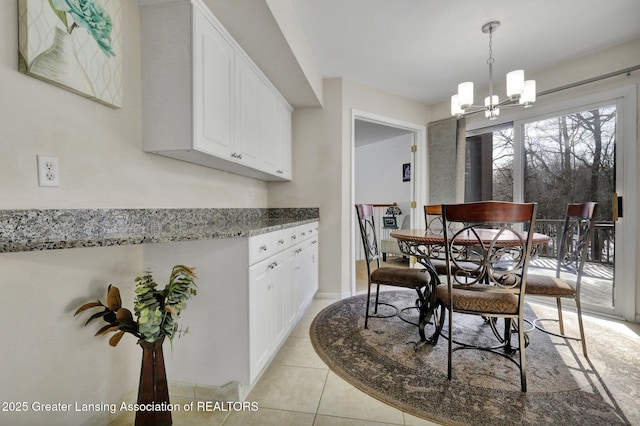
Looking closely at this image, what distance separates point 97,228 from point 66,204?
0.15 m

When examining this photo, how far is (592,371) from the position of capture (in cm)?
167

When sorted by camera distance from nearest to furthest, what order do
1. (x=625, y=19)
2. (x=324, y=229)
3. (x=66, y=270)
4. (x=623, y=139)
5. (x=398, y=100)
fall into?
(x=66, y=270)
(x=625, y=19)
(x=623, y=139)
(x=324, y=229)
(x=398, y=100)

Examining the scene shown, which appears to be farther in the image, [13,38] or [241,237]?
[241,237]

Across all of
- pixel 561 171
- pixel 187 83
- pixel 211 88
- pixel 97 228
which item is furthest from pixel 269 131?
pixel 561 171

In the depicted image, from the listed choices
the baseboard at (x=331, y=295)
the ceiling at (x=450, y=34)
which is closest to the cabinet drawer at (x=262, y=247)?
the baseboard at (x=331, y=295)

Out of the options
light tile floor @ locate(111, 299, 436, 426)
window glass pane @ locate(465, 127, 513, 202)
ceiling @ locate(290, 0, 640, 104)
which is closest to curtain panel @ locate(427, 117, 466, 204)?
window glass pane @ locate(465, 127, 513, 202)

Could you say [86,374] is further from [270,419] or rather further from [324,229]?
[324,229]

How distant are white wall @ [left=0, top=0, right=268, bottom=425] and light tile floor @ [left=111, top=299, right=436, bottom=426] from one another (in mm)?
362

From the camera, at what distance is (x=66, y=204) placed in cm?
108

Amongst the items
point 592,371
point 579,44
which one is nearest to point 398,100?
point 579,44

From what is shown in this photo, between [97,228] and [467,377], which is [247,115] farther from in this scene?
[467,377]

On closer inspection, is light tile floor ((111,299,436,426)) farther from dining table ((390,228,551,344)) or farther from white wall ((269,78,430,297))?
white wall ((269,78,430,297))

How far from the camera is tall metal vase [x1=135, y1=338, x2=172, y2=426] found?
3.83ft

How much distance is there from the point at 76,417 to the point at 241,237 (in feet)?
3.35
